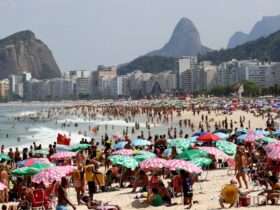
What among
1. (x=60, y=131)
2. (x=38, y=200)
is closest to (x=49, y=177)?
(x=38, y=200)

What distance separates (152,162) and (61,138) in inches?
413

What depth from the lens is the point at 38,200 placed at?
11.7 metres

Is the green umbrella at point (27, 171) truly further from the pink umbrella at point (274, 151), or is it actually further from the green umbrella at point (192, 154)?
the pink umbrella at point (274, 151)

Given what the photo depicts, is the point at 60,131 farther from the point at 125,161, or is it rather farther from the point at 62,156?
the point at 125,161

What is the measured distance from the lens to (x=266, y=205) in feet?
34.2

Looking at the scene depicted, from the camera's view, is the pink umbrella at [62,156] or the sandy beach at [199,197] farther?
the pink umbrella at [62,156]

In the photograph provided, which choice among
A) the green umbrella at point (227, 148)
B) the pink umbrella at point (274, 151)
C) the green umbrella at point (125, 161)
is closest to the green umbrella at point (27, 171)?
the green umbrella at point (125, 161)

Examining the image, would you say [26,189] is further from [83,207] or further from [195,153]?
[195,153]

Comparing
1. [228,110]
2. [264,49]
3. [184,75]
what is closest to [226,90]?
[228,110]

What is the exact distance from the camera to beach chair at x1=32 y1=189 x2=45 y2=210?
11641 millimetres

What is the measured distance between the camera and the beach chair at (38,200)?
11.6 meters

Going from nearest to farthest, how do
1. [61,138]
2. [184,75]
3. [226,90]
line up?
[61,138], [226,90], [184,75]

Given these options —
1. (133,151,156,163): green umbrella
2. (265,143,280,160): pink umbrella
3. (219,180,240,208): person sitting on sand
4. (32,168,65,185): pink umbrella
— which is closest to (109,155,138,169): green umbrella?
(133,151,156,163): green umbrella

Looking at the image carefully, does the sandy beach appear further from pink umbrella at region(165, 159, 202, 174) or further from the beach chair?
the beach chair
